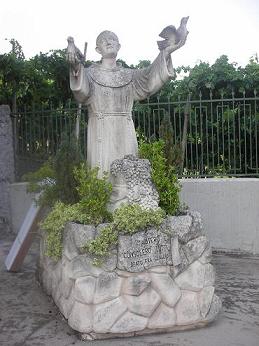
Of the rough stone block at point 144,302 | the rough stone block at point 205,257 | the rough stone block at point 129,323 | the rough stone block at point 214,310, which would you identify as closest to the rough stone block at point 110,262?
A: the rough stone block at point 144,302

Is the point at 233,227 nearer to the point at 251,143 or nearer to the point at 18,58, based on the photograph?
the point at 251,143

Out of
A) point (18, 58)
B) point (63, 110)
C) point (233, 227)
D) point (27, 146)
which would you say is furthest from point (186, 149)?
point (18, 58)

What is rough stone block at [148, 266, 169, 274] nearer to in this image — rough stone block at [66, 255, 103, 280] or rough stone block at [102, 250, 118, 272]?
rough stone block at [102, 250, 118, 272]

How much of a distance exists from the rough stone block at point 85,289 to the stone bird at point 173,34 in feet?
7.20

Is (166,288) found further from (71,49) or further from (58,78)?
(58,78)

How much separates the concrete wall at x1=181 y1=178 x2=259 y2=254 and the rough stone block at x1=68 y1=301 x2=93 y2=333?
3.72m

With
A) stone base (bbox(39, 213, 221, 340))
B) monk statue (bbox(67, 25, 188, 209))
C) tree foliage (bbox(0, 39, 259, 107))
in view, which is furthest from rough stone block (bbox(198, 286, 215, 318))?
tree foliage (bbox(0, 39, 259, 107))

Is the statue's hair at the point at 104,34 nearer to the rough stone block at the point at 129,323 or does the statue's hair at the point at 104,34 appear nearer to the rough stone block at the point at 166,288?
the rough stone block at the point at 166,288

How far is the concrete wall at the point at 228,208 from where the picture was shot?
7.00 m

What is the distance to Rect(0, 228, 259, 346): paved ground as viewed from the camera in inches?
151

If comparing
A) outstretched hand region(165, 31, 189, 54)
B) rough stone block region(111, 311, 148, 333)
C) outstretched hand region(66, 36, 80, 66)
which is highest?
outstretched hand region(165, 31, 189, 54)

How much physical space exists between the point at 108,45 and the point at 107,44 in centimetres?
1

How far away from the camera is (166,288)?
13.1ft

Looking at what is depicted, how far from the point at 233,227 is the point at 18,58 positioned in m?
5.51
